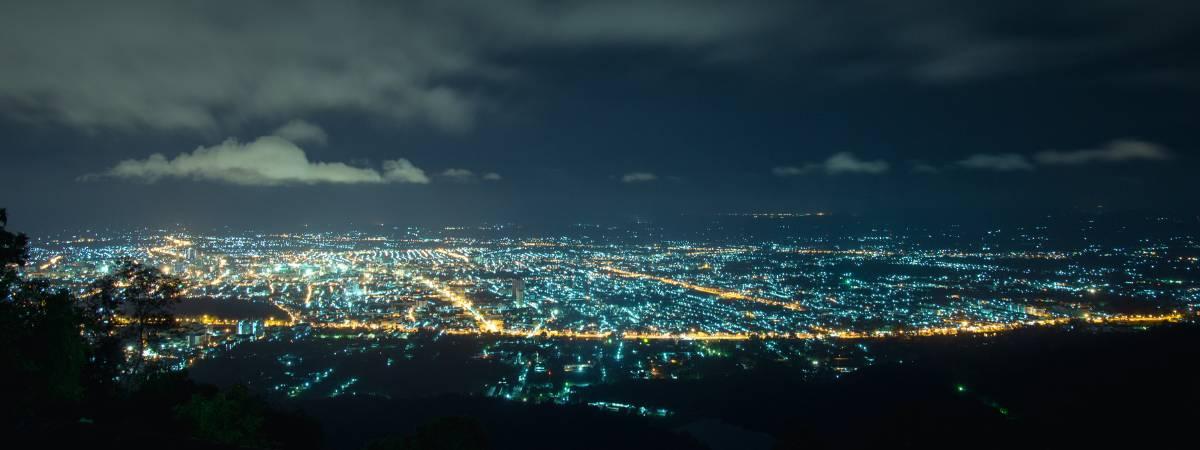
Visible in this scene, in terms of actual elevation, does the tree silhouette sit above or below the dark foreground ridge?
above

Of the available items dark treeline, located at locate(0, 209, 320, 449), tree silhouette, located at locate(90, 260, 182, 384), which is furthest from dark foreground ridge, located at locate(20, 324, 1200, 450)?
tree silhouette, located at locate(90, 260, 182, 384)

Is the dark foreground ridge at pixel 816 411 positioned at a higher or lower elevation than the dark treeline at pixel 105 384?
lower

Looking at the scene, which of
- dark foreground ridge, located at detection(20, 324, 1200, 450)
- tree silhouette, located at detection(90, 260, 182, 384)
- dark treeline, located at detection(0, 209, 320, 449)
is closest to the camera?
dark treeline, located at detection(0, 209, 320, 449)

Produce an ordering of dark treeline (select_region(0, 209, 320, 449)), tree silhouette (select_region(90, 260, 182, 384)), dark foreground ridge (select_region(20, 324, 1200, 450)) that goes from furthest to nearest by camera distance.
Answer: tree silhouette (select_region(90, 260, 182, 384)) → dark foreground ridge (select_region(20, 324, 1200, 450)) → dark treeline (select_region(0, 209, 320, 449))

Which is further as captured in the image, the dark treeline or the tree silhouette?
the tree silhouette

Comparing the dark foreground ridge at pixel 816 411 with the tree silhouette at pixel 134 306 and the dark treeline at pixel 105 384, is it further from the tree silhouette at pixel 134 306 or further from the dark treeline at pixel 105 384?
the tree silhouette at pixel 134 306

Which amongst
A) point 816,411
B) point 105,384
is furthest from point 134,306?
point 816,411

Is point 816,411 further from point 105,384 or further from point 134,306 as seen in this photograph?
point 134,306

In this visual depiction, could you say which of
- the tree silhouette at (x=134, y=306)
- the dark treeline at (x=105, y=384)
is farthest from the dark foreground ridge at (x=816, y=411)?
the tree silhouette at (x=134, y=306)

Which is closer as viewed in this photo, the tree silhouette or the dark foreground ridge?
the dark foreground ridge

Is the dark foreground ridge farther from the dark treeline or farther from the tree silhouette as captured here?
→ the tree silhouette

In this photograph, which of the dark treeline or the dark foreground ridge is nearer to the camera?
the dark treeline
